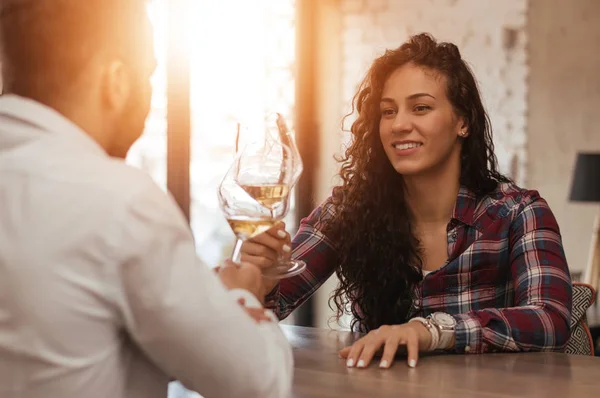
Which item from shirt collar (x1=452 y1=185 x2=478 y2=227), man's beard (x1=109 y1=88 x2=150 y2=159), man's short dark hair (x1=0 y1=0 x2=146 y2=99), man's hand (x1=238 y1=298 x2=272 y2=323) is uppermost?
man's short dark hair (x1=0 y1=0 x2=146 y2=99)

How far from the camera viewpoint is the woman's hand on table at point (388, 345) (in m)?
1.25

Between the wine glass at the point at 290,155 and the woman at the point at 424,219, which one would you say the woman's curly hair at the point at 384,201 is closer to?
the woman at the point at 424,219

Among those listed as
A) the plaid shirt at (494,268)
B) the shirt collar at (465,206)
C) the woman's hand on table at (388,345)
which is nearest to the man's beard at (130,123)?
the woman's hand on table at (388,345)

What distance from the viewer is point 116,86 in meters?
0.73

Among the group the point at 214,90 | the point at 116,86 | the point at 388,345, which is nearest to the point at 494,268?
the point at 388,345

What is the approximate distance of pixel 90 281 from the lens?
64cm

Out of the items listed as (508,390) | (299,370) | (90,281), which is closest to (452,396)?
(508,390)

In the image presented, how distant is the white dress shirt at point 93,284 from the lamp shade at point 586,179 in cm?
342

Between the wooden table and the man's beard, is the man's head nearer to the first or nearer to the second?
the man's beard

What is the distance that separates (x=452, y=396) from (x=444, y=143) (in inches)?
36.8

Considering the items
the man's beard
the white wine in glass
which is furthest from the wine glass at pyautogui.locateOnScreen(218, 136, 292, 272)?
the man's beard

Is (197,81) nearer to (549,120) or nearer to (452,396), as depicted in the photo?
(549,120)

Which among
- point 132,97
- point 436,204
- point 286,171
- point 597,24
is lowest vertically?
point 436,204

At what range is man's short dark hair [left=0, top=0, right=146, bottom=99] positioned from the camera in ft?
2.29
